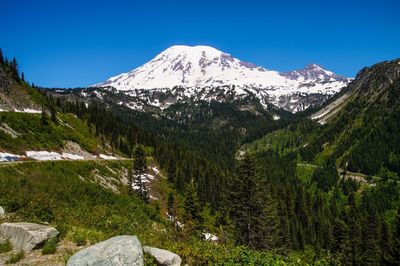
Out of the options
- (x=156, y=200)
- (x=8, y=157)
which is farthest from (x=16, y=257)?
(x=156, y=200)

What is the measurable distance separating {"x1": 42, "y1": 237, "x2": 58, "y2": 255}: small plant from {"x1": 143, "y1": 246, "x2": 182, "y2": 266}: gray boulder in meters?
4.64

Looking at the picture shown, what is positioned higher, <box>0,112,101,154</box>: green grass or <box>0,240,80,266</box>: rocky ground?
<box>0,112,101,154</box>: green grass

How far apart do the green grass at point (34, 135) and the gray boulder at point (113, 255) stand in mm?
65501

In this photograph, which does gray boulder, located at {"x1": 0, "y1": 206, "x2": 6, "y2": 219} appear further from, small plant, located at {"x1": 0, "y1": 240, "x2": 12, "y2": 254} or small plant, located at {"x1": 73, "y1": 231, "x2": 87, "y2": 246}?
small plant, located at {"x1": 73, "y1": 231, "x2": 87, "y2": 246}

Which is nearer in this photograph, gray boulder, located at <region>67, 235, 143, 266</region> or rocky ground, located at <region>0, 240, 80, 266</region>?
gray boulder, located at <region>67, 235, 143, 266</region>

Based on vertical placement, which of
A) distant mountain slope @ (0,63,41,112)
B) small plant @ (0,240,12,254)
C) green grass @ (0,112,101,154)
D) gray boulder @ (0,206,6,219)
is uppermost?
distant mountain slope @ (0,63,41,112)

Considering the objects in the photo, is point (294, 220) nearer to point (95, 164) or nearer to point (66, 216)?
point (95, 164)

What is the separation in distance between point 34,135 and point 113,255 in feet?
272

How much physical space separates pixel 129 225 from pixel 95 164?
69.3 metres

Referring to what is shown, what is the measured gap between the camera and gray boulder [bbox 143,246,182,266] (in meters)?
15.6

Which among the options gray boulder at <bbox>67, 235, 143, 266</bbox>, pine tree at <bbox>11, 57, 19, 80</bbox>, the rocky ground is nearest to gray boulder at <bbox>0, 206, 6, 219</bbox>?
the rocky ground

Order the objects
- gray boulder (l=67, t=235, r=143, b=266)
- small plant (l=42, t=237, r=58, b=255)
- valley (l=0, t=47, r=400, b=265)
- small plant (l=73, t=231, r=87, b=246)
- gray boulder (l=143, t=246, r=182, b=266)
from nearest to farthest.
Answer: gray boulder (l=67, t=235, r=143, b=266) → gray boulder (l=143, t=246, r=182, b=266) → small plant (l=42, t=237, r=58, b=255) → small plant (l=73, t=231, r=87, b=246) → valley (l=0, t=47, r=400, b=265)

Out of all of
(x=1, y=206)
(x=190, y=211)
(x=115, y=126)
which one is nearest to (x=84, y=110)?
(x=115, y=126)

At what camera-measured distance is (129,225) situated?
2238 centimetres
